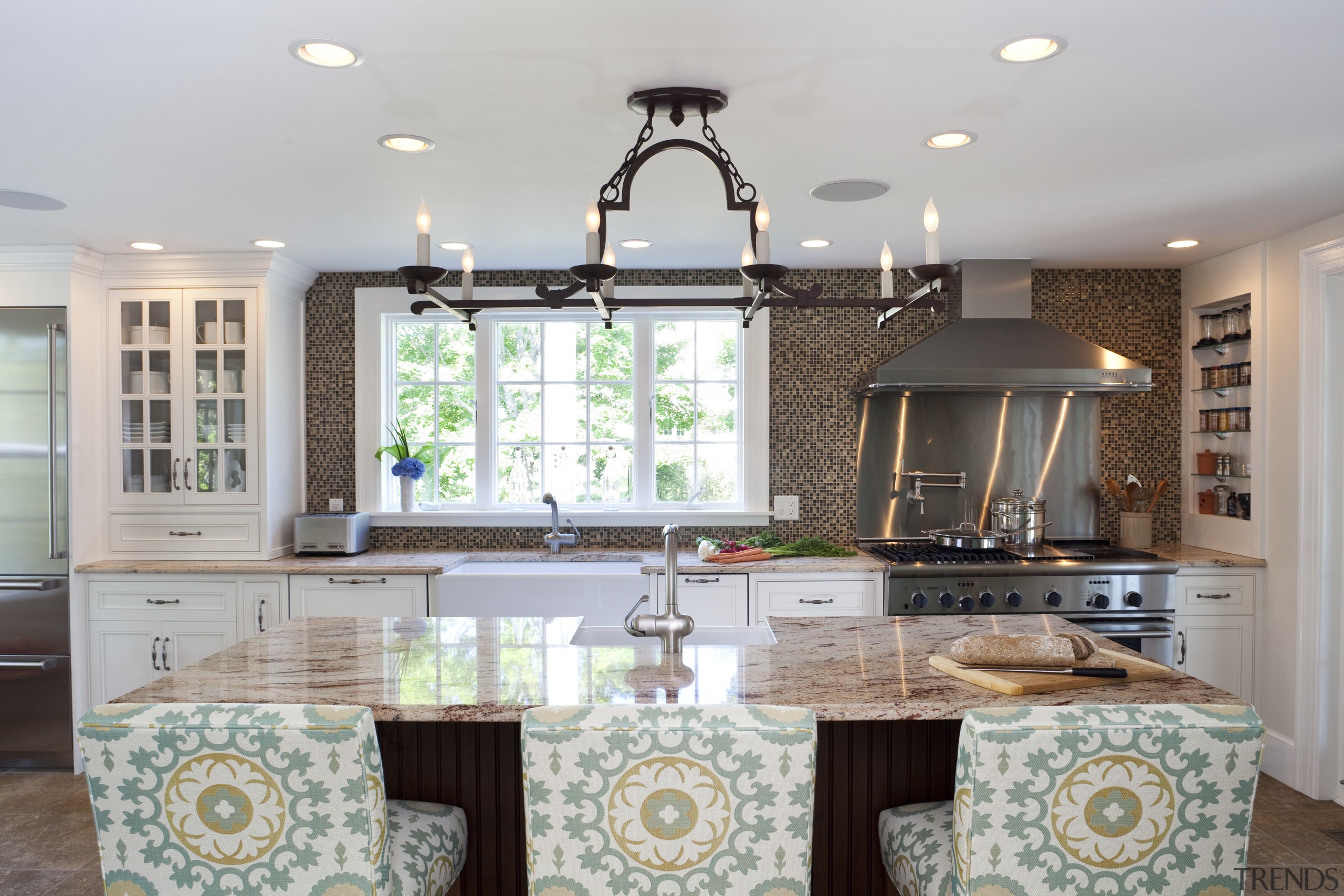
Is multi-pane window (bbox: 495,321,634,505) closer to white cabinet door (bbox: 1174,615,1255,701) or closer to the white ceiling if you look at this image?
the white ceiling

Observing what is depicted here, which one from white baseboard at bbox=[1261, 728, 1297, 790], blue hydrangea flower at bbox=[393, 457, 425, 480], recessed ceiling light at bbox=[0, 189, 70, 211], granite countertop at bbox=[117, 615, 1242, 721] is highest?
recessed ceiling light at bbox=[0, 189, 70, 211]

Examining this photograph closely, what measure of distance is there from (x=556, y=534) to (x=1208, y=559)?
120 inches

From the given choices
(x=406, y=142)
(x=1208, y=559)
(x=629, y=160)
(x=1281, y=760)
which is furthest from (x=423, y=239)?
(x=1281, y=760)

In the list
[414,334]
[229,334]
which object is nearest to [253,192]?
[229,334]

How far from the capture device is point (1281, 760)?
3912 mm

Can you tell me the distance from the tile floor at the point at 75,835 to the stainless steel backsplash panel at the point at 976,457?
1.55 meters

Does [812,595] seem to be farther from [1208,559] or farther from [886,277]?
[886,277]

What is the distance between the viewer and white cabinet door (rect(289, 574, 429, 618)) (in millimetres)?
4125

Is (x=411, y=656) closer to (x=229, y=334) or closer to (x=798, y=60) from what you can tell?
(x=798, y=60)

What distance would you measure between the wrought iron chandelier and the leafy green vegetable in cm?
209

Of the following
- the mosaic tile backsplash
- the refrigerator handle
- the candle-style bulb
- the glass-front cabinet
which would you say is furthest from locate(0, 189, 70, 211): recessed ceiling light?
the candle-style bulb

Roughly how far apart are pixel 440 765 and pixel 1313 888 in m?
2.84

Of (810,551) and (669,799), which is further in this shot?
(810,551)

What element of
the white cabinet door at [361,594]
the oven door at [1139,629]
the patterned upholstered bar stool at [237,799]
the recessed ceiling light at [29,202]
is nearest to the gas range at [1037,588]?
the oven door at [1139,629]
